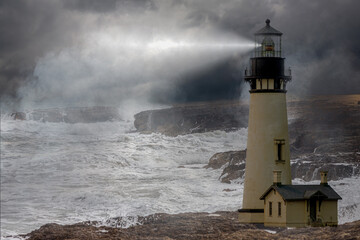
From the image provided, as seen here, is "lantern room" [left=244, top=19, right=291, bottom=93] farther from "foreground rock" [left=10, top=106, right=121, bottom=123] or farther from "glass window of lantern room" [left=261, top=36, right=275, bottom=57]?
"foreground rock" [left=10, top=106, right=121, bottom=123]

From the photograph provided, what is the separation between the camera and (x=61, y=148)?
2307 inches

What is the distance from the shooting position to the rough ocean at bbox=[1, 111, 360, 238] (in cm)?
3381

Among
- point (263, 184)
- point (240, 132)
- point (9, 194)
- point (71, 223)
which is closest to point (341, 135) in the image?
point (240, 132)

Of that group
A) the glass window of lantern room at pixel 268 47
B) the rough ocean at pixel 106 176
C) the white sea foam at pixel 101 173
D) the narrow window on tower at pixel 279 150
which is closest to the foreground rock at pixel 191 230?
the narrow window on tower at pixel 279 150

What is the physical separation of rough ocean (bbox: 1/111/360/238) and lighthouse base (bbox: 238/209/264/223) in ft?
18.3

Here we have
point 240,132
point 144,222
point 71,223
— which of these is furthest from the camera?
point 240,132

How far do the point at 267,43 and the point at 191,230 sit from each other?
728cm

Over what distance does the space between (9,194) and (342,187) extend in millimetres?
17416

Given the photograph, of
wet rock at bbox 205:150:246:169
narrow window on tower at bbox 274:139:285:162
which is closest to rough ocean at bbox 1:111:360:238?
wet rock at bbox 205:150:246:169

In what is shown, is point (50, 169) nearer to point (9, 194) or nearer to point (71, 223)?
point (9, 194)

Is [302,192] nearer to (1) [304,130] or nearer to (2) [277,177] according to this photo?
(2) [277,177]

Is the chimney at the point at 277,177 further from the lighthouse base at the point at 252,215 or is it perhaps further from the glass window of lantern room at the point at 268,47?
the glass window of lantern room at the point at 268,47

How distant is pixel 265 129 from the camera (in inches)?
787

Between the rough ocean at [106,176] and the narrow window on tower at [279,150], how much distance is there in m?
5.83
